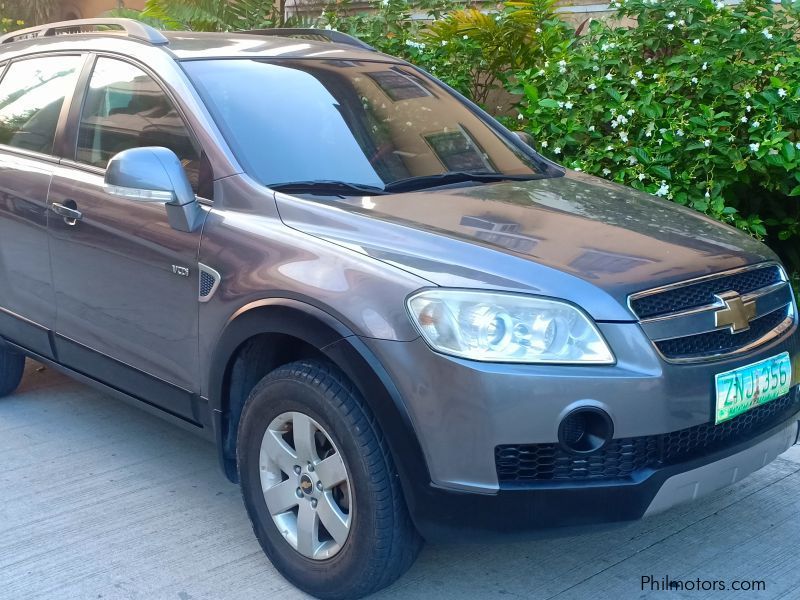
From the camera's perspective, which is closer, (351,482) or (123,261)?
(351,482)

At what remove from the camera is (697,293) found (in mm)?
2758

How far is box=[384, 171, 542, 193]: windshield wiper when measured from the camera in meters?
3.37

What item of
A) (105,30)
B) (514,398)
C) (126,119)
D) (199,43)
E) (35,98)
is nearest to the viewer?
(514,398)

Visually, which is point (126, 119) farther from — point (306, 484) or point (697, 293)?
point (697, 293)

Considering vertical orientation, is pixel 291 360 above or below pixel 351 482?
above

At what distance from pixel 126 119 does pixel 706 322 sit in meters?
2.34

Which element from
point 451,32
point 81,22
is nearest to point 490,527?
point 81,22

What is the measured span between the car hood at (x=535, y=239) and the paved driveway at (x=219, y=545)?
105 cm

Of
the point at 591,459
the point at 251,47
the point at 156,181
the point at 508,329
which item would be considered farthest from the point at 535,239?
the point at 251,47

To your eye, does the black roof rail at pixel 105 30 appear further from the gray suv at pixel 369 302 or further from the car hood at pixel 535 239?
the car hood at pixel 535 239

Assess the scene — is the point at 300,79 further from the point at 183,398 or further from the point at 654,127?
the point at 654,127

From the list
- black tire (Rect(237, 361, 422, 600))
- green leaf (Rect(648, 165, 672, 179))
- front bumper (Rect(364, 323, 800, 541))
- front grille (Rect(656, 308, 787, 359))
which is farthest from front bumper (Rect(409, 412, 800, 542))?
green leaf (Rect(648, 165, 672, 179))

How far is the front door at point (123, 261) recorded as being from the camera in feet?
10.8

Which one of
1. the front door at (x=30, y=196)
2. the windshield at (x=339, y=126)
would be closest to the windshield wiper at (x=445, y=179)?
the windshield at (x=339, y=126)
